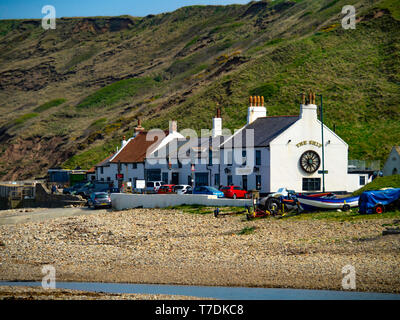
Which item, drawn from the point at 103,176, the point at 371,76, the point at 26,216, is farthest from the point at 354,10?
the point at 26,216

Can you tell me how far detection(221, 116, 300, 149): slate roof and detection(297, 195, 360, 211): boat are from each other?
14263 mm

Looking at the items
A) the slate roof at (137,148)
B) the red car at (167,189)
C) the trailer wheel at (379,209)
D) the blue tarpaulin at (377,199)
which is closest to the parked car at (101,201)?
the red car at (167,189)

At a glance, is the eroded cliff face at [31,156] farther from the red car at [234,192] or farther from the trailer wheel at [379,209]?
the trailer wheel at [379,209]

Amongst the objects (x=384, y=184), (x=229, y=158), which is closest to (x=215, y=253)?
(x=384, y=184)

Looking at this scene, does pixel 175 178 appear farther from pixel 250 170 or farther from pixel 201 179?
pixel 250 170

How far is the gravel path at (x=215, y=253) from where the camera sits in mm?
23250

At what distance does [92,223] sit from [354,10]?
116312 millimetres

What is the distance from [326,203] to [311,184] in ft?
52.0

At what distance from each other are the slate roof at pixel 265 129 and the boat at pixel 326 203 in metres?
14.3

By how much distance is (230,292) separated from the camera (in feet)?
72.2

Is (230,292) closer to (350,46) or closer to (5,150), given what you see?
(350,46)

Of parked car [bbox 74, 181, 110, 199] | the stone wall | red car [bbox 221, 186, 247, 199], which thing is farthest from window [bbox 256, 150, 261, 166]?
parked car [bbox 74, 181, 110, 199]

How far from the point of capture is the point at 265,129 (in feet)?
179
